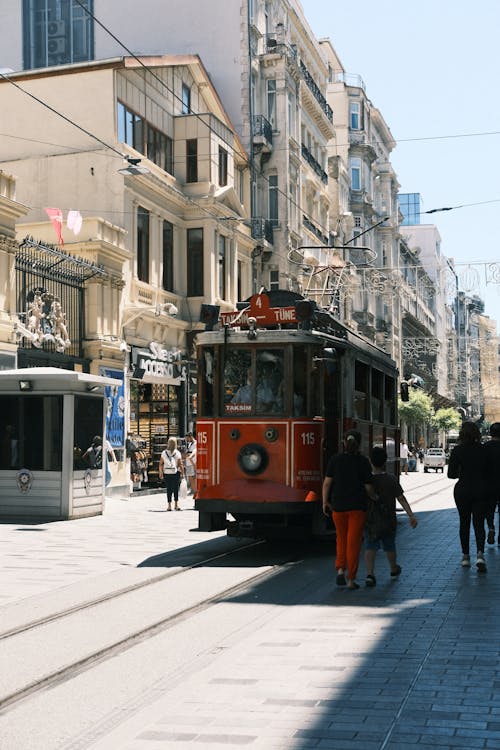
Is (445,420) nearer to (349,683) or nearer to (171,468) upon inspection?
(171,468)

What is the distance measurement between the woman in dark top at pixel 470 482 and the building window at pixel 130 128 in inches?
788

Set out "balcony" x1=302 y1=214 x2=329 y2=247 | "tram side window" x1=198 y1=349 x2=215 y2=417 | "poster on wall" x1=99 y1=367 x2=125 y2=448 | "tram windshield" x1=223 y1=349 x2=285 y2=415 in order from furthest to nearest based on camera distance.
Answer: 1. "balcony" x1=302 y1=214 x2=329 y2=247
2. "poster on wall" x1=99 y1=367 x2=125 y2=448
3. "tram side window" x1=198 y1=349 x2=215 y2=417
4. "tram windshield" x1=223 y1=349 x2=285 y2=415

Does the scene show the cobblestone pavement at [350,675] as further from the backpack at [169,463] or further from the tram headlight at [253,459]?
the backpack at [169,463]

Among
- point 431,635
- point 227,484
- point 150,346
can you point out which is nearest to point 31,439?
point 227,484

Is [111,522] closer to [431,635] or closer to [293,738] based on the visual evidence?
[431,635]

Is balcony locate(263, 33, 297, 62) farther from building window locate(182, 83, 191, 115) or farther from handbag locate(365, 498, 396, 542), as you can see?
handbag locate(365, 498, 396, 542)

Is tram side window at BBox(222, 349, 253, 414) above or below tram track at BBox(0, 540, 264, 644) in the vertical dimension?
above

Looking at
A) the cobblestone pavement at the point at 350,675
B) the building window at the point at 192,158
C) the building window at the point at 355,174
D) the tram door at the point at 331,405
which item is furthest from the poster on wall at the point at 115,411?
the building window at the point at 355,174

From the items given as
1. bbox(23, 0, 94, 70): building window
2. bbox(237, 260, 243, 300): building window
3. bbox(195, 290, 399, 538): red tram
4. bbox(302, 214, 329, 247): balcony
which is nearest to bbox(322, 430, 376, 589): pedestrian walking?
bbox(195, 290, 399, 538): red tram

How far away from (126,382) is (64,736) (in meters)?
24.1

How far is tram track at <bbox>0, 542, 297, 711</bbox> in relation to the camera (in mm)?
7133

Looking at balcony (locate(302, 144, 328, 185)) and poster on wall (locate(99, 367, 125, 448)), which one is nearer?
poster on wall (locate(99, 367, 125, 448))

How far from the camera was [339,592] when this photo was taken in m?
11.0

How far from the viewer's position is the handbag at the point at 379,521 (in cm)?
1127
